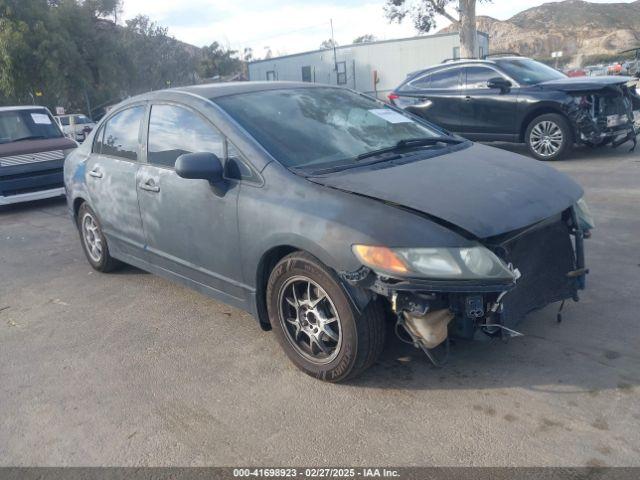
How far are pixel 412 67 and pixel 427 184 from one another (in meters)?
30.1

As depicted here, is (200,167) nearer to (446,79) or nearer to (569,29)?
(446,79)

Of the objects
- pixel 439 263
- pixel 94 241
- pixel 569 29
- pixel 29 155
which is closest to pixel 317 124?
pixel 439 263

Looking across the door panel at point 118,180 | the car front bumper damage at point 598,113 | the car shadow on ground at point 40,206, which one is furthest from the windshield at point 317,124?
the car shadow on ground at point 40,206

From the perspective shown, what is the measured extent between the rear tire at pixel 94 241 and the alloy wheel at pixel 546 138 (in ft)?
23.4

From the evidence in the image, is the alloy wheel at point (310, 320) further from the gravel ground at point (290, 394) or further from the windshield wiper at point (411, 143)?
the windshield wiper at point (411, 143)

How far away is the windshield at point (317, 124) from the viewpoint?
3.77m

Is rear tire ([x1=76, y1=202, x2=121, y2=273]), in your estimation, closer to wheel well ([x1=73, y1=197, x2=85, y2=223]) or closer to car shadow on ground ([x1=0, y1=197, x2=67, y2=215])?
wheel well ([x1=73, y1=197, x2=85, y2=223])

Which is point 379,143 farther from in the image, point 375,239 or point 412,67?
point 412,67

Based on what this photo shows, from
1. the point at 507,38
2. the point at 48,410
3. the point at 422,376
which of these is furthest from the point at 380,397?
the point at 507,38

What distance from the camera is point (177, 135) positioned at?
427 cm

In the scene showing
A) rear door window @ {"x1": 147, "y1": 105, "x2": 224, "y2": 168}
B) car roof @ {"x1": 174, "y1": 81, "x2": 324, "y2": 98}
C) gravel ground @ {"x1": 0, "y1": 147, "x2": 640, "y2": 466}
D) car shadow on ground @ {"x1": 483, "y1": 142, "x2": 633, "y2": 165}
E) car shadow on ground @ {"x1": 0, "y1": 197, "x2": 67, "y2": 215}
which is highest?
car roof @ {"x1": 174, "y1": 81, "x2": 324, "y2": 98}

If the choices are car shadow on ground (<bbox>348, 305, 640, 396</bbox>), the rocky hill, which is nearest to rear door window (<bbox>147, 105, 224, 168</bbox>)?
car shadow on ground (<bbox>348, 305, 640, 396</bbox>)

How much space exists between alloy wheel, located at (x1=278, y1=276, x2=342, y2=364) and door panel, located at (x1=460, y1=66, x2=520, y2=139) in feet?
25.2

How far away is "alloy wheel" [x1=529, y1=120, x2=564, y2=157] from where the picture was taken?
956cm
